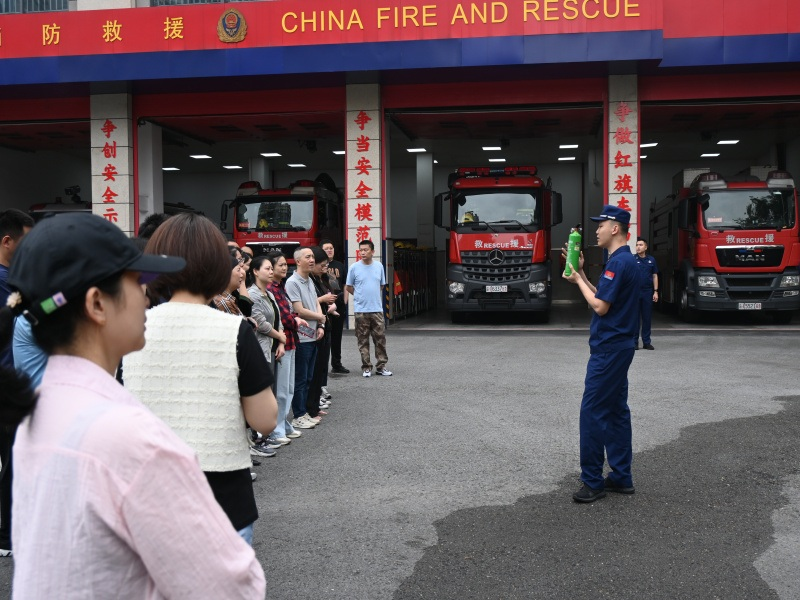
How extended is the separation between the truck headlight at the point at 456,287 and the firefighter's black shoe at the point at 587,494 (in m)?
13.9

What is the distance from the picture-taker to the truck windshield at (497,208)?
19.7 meters

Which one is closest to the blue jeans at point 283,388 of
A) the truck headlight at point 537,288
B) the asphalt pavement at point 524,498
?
the asphalt pavement at point 524,498

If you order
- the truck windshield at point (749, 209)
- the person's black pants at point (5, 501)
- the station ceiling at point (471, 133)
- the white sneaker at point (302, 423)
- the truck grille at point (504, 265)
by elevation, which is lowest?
the white sneaker at point (302, 423)

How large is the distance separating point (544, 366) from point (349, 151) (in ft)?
27.8

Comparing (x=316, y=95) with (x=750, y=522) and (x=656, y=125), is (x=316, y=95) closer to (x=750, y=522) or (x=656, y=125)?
(x=656, y=125)

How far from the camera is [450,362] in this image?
13.1m

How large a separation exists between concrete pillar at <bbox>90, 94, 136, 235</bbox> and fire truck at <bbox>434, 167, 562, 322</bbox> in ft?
23.5

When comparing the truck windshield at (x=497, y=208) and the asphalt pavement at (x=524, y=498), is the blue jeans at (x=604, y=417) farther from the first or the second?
the truck windshield at (x=497, y=208)

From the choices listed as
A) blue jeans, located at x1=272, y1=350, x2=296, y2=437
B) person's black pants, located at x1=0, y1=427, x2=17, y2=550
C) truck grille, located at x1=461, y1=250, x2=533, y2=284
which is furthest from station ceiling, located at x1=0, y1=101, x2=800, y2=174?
person's black pants, located at x1=0, y1=427, x2=17, y2=550

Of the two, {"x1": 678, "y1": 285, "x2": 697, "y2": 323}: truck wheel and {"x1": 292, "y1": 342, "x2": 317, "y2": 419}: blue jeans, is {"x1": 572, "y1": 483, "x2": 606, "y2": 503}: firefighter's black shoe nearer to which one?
{"x1": 292, "y1": 342, "x2": 317, "y2": 419}: blue jeans

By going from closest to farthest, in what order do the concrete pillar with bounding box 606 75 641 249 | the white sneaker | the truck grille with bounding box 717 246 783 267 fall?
the white sneaker, the truck grille with bounding box 717 246 783 267, the concrete pillar with bounding box 606 75 641 249

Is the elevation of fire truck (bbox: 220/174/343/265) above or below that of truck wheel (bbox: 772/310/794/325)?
above

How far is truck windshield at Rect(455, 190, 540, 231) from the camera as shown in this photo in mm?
19688

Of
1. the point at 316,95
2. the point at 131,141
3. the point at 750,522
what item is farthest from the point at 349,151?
the point at 750,522
